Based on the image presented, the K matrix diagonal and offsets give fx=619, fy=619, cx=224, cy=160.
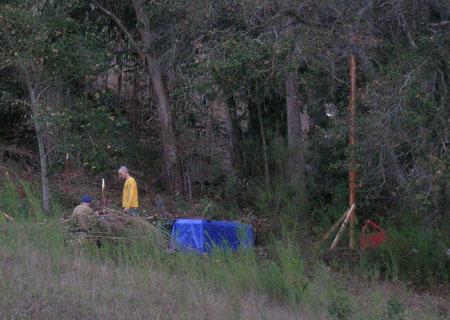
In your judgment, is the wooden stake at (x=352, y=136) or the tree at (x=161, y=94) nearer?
the wooden stake at (x=352, y=136)

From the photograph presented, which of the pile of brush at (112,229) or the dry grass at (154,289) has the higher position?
the pile of brush at (112,229)

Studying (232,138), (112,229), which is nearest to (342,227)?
(112,229)

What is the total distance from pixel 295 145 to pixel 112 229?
270 inches

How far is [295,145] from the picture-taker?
1608cm

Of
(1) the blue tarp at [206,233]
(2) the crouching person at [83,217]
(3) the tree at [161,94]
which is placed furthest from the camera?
(3) the tree at [161,94]

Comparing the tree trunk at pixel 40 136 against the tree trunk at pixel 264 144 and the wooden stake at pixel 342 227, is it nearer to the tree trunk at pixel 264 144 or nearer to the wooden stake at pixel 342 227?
the tree trunk at pixel 264 144

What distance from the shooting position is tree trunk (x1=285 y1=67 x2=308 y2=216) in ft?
49.0

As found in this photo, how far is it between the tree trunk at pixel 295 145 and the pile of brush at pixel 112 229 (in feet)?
16.5

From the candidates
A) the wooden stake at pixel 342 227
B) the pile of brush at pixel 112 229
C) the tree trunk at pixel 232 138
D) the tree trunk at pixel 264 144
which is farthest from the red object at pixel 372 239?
the tree trunk at pixel 232 138

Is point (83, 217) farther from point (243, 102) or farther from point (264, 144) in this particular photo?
point (243, 102)

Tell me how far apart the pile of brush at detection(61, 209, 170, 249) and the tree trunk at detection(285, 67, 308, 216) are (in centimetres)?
504

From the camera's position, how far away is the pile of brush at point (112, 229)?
402 inches

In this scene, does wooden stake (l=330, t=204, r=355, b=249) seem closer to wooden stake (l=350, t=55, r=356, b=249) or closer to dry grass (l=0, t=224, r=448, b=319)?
wooden stake (l=350, t=55, r=356, b=249)

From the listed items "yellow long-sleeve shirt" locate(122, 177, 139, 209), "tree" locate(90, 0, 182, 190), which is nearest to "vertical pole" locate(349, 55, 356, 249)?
"yellow long-sleeve shirt" locate(122, 177, 139, 209)
